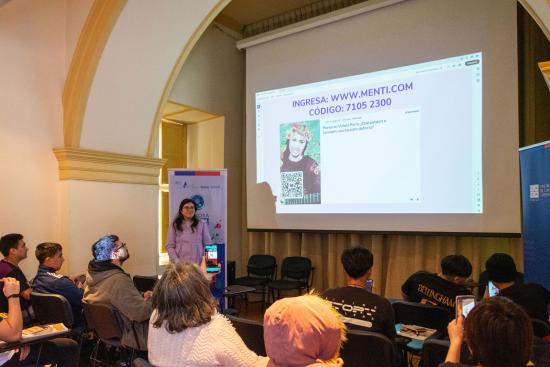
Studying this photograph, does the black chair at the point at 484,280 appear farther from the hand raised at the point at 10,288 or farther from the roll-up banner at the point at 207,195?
the hand raised at the point at 10,288

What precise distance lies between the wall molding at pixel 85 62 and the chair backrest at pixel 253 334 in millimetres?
2940

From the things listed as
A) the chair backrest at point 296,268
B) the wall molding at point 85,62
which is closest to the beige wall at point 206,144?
the chair backrest at point 296,268

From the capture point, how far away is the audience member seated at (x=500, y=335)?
111 cm

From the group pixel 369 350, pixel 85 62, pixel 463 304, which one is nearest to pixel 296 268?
pixel 85 62

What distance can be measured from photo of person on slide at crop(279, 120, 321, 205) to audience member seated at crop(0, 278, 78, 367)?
3.02 m

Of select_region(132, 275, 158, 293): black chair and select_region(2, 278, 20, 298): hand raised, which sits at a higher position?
select_region(2, 278, 20, 298): hand raised

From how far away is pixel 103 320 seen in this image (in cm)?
260

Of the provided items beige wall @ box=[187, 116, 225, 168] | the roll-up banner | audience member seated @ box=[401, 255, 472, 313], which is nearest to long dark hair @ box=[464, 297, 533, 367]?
audience member seated @ box=[401, 255, 472, 313]

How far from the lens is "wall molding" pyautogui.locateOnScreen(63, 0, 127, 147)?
3.90 meters

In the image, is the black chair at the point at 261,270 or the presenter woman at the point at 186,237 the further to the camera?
the black chair at the point at 261,270

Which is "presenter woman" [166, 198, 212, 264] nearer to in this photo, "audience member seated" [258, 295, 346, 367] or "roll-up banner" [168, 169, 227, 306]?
"roll-up banner" [168, 169, 227, 306]

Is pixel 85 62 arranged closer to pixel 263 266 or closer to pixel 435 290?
pixel 263 266

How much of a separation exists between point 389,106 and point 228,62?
8.81ft

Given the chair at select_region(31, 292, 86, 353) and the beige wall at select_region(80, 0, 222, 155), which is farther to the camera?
the beige wall at select_region(80, 0, 222, 155)
